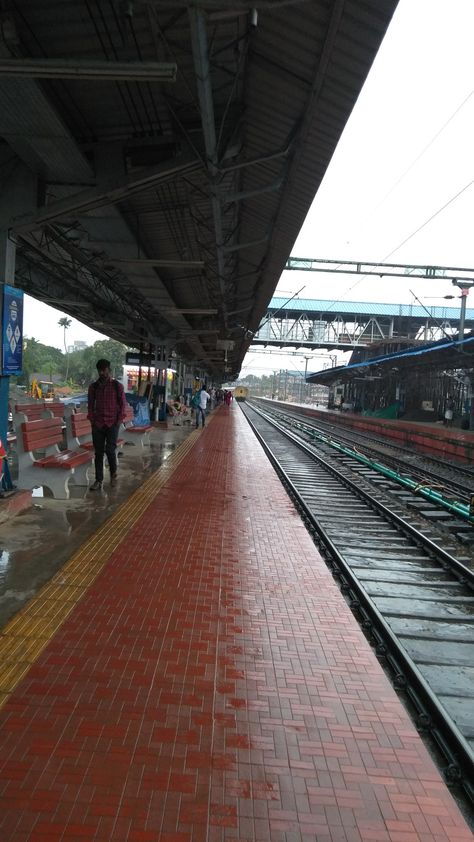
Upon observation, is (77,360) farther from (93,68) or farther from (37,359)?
(93,68)

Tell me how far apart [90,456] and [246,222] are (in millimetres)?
4733

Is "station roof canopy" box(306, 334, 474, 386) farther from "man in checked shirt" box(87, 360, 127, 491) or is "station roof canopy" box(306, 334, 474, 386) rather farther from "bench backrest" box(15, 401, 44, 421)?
"bench backrest" box(15, 401, 44, 421)

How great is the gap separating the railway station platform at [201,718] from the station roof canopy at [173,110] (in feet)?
12.4

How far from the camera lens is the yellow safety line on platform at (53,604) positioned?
2807 millimetres

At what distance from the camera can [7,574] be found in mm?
3969

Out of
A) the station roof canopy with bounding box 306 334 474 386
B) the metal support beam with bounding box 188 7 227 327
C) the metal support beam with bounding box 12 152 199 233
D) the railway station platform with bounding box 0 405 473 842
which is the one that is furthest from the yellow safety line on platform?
the station roof canopy with bounding box 306 334 474 386

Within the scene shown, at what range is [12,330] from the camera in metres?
5.86

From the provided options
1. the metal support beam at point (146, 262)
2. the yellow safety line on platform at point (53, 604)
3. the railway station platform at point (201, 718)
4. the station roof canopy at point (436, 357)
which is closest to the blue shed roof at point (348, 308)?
the station roof canopy at point (436, 357)

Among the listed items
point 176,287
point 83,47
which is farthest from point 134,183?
point 176,287

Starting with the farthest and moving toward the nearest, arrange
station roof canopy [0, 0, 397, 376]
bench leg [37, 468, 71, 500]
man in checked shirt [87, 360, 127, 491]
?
1. man in checked shirt [87, 360, 127, 491]
2. bench leg [37, 468, 71, 500]
3. station roof canopy [0, 0, 397, 376]

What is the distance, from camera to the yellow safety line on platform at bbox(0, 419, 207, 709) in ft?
9.21

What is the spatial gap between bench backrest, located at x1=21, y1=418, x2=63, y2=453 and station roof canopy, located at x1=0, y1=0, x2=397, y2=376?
2.23 meters

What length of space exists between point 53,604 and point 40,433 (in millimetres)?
3319

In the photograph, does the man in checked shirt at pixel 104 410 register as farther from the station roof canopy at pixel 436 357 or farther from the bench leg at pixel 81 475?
the station roof canopy at pixel 436 357
